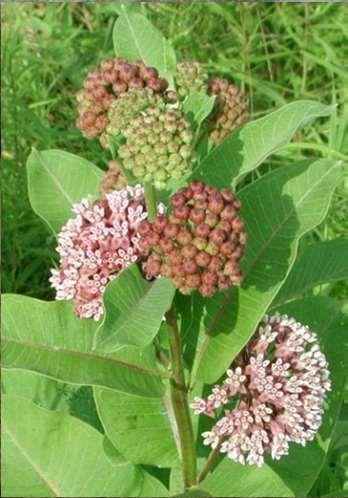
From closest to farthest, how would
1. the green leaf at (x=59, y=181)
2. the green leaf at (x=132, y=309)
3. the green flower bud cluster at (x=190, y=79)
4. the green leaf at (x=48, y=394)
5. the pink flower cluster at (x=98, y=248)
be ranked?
the green leaf at (x=132, y=309)
the pink flower cluster at (x=98, y=248)
the green flower bud cluster at (x=190, y=79)
the green leaf at (x=59, y=181)
the green leaf at (x=48, y=394)

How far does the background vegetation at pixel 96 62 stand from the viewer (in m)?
2.22

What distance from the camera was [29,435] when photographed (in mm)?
1229

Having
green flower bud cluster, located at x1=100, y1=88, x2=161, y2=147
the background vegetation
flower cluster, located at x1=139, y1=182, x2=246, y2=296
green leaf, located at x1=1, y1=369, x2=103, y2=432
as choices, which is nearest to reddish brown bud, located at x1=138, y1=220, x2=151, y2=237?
flower cluster, located at x1=139, y1=182, x2=246, y2=296

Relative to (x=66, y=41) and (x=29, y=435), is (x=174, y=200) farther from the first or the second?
(x=66, y=41)

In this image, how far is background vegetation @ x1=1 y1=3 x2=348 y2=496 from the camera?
222cm

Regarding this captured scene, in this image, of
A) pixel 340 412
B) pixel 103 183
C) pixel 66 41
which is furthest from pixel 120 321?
pixel 66 41

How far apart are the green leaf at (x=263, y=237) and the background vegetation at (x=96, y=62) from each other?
2.93 ft

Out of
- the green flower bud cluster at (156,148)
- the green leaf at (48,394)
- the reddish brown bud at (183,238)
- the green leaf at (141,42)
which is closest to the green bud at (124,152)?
the green flower bud cluster at (156,148)

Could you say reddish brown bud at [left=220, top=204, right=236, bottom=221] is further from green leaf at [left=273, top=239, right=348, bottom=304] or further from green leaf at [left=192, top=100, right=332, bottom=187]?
green leaf at [left=273, top=239, right=348, bottom=304]

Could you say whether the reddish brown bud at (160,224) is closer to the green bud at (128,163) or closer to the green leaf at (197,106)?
the green bud at (128,163)

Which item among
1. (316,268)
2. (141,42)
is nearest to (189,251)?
(316,268)

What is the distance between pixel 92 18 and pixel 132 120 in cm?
171

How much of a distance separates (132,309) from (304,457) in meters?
0.45

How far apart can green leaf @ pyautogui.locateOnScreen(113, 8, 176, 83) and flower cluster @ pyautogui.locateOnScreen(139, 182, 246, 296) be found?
35cm
